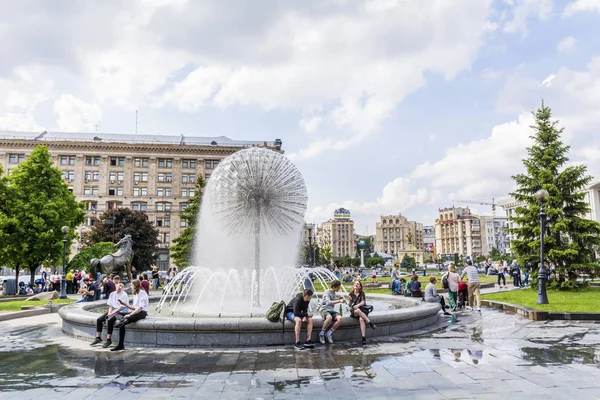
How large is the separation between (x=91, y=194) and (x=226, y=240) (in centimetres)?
7100

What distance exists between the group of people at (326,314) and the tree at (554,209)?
17608mm

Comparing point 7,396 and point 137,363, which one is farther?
point 137,363

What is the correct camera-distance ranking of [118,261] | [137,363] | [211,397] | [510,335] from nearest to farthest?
[211,397] < [137,363] < [510,335] < [118,261]

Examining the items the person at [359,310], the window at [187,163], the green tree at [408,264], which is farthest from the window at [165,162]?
the person at [359,310]

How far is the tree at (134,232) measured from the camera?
5438 centimetres

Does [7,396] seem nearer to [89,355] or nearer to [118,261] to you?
[89,355]

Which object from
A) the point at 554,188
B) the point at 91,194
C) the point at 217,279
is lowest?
the point at 217,279

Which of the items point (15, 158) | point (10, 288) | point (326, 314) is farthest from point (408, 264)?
point (326, 314)

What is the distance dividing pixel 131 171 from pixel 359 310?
249 ft

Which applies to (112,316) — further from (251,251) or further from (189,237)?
(189,237)

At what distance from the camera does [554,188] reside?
24219mm

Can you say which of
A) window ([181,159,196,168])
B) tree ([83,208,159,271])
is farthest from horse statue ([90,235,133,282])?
window ([181,159,196,168])

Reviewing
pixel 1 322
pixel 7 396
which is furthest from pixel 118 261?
pixel 7 396

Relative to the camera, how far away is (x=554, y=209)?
2397 cm
